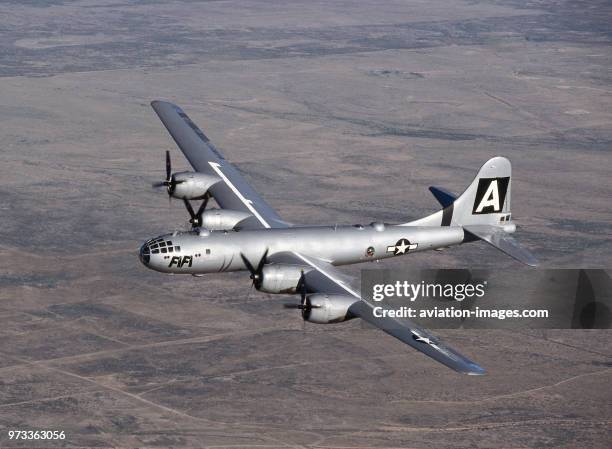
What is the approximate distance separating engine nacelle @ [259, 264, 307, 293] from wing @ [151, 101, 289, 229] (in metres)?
7.58

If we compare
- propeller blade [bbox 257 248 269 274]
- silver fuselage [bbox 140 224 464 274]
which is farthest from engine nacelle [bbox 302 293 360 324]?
silver fuselage [bbox 140 224 464 274]

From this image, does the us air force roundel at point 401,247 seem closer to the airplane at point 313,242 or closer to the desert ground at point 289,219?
the airplane at point 313,242

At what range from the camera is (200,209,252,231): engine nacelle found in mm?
76938

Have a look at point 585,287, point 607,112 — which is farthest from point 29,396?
point 607,112

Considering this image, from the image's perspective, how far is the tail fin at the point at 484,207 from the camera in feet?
262

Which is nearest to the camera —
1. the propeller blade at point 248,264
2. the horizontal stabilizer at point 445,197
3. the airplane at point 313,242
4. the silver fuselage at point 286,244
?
the airplane at point 313,242

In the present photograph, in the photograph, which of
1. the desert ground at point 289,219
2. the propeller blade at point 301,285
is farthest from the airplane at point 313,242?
the desert ground at point 289,219

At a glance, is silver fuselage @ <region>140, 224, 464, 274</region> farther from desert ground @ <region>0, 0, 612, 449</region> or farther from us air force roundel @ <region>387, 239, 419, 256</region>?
desert ground @ <region>0, 0, 612, 449</region>

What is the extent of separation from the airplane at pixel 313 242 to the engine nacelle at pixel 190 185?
0.07 meters

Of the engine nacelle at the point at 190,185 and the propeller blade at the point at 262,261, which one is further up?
the engine nacelle at the point at 190,185

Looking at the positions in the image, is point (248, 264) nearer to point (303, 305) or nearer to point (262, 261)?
point (262, 261)

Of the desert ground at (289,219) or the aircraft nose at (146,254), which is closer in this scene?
the aircraft nose at (146,254)

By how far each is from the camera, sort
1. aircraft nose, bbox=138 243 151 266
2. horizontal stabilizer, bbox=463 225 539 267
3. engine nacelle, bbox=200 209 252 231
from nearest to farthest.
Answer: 1. aircraft nose, bbox=138 243 151 266
2. horizontal stabilizer, bbox=463 225 539 267
3. engine nacelle, bbox=200 209 252 231

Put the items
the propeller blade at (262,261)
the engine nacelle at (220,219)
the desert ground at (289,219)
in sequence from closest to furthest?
the propeller blade at (262,261) → the engine nacelle at (220,219) → the desert ground at (289,219)
